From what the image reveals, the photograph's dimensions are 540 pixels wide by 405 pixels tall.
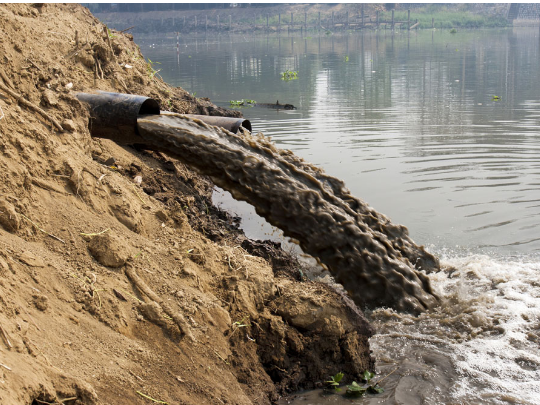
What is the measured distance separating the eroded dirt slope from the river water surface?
1.65 ft

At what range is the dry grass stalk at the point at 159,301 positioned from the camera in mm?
3828

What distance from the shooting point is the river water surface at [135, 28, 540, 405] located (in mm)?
4633

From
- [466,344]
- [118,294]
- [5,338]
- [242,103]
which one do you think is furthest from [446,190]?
[242,103]

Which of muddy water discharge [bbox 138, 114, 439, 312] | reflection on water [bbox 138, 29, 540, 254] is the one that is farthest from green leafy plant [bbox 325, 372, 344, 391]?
reflection on water [bbox 138, 29, 540, 254]

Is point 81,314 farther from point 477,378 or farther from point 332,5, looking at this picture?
point 332,5

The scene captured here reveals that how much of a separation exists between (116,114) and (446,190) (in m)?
5.33

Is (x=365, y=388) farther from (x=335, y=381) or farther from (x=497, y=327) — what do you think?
(x=497, y=327)

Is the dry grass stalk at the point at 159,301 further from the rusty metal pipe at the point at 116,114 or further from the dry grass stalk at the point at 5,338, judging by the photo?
the rusty metal pipe at the point at 116,114

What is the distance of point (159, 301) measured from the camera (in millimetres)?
3959

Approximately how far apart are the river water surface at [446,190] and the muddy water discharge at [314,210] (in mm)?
302

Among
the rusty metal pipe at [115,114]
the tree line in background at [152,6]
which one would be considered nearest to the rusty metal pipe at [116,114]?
the rusty metal pipe at [115,114]

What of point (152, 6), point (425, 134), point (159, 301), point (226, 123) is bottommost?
point (159, 301)

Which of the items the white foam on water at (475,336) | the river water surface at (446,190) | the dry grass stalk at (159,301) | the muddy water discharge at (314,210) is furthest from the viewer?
the muddy water discharge at (314,210)

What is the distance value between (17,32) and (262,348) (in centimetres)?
437
